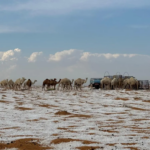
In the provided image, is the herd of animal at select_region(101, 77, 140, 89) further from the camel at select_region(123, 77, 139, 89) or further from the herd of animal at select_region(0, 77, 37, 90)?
the herd of animal at select_region(0, 77, 37, 90)

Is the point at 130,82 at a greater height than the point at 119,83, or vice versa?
the point at 130,82

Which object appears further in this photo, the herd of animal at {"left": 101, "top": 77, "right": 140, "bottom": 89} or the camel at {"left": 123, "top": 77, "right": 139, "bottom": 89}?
the herd of animal at {"left": 101, "top": 77, "right": 140, "bottom": 89}

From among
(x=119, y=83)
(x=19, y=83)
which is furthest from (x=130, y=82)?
(x=19, y=83)

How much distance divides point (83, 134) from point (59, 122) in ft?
9.56

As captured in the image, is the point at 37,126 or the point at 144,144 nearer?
the point at 144,144

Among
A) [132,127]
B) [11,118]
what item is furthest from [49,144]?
[11,118]

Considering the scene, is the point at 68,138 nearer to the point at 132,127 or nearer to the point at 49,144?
the point at 49,144

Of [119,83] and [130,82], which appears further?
[119,83]

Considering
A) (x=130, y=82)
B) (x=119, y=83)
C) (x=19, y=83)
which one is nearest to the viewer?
(x=130, y=82)

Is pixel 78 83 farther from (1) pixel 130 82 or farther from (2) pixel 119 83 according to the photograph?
(1) pixel 130 82

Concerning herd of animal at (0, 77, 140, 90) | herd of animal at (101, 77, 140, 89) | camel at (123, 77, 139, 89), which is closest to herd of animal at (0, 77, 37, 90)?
herd of animal at (0, 77, 140, 90)

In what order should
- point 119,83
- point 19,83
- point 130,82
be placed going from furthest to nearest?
point 119,83, point 19,83, point 130,82

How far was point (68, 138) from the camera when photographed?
774 cm

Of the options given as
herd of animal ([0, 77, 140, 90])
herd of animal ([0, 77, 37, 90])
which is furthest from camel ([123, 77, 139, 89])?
herd of animal ([0, 77, 37, 90])
